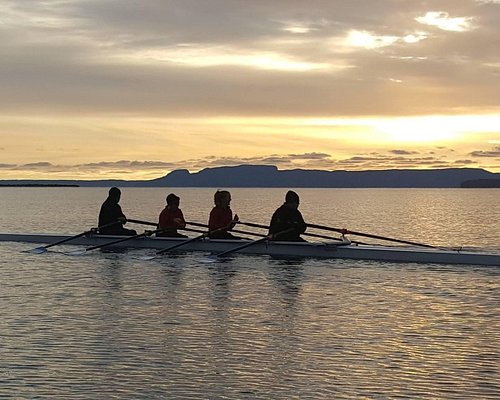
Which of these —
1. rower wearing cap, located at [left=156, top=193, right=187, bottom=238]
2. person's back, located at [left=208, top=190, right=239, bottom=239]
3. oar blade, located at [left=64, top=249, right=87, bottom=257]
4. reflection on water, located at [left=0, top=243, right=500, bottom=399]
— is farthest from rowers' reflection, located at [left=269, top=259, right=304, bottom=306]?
oar blade, located at [left=64, top=249, right=87, bottom=257]

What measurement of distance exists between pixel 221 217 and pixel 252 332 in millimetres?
13205

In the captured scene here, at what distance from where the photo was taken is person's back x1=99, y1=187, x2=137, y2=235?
29.6 m

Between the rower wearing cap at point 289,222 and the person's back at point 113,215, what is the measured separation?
5921 mm

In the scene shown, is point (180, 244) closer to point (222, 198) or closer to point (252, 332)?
point (222, 198)

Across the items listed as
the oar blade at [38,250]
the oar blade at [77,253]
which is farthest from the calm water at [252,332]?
the oar blade at [38,250]

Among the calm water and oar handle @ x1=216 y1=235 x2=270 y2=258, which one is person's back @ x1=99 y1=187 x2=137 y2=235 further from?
the calm water

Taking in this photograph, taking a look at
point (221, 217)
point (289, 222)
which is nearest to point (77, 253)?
point (221, 217)

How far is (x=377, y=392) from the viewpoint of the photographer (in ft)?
34.8

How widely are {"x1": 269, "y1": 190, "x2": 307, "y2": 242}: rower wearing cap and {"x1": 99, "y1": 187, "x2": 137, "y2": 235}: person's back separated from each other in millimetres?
5921

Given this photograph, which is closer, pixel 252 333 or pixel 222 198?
pixel 252 333

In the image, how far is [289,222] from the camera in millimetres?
26219

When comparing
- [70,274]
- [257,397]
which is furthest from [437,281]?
[257,397]

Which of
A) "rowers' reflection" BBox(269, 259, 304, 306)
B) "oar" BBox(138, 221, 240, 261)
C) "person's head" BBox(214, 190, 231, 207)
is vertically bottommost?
"rowers' reflection" BBox(269, 259, 304, 306)

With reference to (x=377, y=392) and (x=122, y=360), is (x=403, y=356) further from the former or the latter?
(x=122, y=360)
